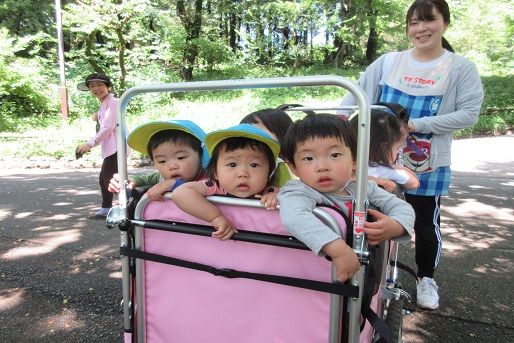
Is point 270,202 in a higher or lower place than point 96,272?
higher

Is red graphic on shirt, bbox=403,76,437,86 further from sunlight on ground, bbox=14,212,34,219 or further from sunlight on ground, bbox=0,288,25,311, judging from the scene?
sunlight on ground, bbox=14,212,34,219

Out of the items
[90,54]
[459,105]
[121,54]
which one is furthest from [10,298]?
[90,54]

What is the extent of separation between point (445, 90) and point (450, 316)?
1354mm

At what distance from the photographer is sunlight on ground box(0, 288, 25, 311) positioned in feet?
8.97

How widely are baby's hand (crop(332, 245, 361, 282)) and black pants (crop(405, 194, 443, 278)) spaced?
1455mm

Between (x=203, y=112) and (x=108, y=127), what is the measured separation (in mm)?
9348

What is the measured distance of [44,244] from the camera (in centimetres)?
384

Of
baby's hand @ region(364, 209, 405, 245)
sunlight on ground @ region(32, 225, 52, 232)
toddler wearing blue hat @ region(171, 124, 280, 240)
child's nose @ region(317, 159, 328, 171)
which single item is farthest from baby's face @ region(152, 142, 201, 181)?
sunlight on ground @ region(32, 225, 52, 232)

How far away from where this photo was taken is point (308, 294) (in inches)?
53.5

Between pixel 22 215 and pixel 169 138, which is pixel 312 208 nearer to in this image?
pixel 169 138

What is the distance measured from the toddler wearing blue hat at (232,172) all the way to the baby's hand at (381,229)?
31 cm

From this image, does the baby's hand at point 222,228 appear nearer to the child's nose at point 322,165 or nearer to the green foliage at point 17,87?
the child's nose at point 322,165

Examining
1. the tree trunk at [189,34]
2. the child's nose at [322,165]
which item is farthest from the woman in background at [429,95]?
the tree trunk at [189,34]

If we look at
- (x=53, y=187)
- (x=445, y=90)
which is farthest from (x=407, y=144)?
(x=53, y=187)
